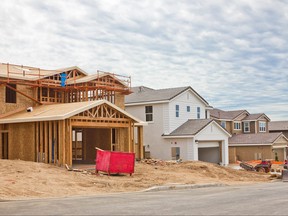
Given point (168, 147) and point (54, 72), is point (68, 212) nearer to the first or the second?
point (54, 72)

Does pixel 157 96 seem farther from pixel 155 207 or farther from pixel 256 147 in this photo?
pixel 155 207

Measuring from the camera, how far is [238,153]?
59.1 m

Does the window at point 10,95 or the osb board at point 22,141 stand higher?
the window at point 10,95

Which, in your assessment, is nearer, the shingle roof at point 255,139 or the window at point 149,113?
the window at point 149,113

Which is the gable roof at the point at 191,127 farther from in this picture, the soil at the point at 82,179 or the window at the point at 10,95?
the window at the point at 10,95


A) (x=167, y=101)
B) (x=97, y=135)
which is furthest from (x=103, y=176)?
(x=167, y=101)

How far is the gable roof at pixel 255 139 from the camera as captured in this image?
57031 mm

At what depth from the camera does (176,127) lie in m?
44.2

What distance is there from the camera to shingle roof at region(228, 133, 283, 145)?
5715 centimetres

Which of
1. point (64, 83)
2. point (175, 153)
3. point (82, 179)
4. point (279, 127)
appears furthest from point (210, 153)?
point (279, 127)

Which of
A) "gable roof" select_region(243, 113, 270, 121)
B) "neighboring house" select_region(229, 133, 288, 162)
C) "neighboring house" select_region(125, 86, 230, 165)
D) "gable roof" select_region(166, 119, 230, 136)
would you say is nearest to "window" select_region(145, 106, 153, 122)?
"neighboring house" select_region(125, 86, 230, 165)

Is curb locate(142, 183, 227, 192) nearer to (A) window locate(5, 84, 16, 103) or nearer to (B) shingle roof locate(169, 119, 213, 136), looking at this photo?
(A) window locate(5, 84, 16, 103)

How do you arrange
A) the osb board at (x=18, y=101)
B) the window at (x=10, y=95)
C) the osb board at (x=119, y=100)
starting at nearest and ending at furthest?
the osb board at (x=18, y=101) → the window at (x=10, y=95) → the osb board at (x=119, y=100)

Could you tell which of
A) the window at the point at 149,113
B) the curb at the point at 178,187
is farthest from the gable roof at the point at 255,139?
the curb at the point at 178,187
